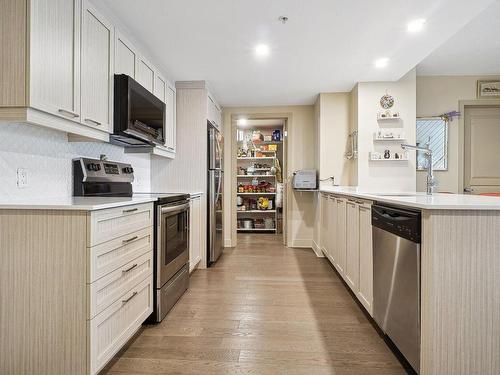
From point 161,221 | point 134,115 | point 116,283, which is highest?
point 134,115

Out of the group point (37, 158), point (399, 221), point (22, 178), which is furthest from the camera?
point (37, 158)

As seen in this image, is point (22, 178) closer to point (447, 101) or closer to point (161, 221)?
point (161, 221)

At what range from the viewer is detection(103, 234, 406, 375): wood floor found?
1.59 metres

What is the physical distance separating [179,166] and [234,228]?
164cm

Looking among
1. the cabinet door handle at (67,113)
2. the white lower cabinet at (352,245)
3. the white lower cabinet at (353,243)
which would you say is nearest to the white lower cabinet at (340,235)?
the white lower cabinet at (353,243)

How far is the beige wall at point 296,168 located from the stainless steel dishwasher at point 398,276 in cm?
277

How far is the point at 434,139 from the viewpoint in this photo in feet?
12.4

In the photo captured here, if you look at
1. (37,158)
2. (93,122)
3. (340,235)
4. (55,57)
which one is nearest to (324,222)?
(340,235)

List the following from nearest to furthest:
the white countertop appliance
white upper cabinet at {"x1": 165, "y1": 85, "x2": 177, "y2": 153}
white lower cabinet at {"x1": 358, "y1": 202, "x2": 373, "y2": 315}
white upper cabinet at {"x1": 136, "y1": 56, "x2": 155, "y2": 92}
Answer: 1. white lower cabinet at {"x1": 358, "y1": 202, "x2": 373, "y2": 315}
2. white upper cabinet at {"x1": 136, "y1": 56, "x2": 155, "y2": 92}
3. white upper cabinet at {"x1": 165, "y1": 85, "x2": 177, "y2": 153}
4. the white countertop appliance

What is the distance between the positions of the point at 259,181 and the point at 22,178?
4903mm

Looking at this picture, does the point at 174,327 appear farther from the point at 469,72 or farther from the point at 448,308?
the point at 469,72

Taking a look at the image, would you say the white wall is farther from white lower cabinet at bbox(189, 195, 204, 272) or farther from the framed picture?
white lower cabinet at bbox(189, 195, 204, 272)

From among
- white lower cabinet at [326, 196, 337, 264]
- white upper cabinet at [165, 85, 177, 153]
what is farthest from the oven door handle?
white lower cabinet at [326, 196, 337, 264]

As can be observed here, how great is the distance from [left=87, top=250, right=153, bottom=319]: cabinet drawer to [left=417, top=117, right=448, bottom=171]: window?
3620 mm
